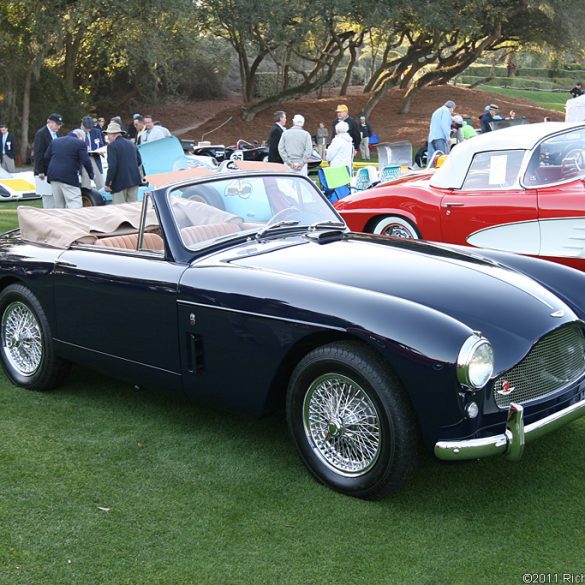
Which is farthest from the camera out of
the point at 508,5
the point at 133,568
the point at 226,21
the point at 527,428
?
the point at 508,5

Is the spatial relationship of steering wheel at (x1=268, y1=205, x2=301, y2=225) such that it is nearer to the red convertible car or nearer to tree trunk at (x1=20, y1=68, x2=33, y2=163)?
the red convertible car

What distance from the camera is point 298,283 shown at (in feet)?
13.0

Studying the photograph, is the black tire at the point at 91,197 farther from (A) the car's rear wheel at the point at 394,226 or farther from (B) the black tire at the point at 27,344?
(B) the black tire at the point at 27,344

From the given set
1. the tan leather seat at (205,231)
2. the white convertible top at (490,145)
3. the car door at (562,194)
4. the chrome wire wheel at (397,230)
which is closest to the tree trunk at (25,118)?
the chrome wire wheel at (397,230)

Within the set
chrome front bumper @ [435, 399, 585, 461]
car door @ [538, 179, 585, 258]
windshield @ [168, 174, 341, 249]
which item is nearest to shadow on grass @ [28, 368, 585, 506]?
chrome front bumper @ [435, 399, 585, 461]

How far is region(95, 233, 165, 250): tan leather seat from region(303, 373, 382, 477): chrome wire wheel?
5.25ft

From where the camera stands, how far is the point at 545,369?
3.81 metres

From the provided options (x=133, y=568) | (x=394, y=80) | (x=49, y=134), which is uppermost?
(x=394, y=80)

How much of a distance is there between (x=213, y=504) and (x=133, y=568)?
609 mm

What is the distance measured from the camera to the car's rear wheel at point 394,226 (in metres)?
8.23

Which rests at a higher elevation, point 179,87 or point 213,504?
point 179,87

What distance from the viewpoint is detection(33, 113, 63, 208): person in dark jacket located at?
38.5 ft

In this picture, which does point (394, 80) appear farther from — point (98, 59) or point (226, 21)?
point (98, 59)

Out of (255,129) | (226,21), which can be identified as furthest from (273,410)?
(255,129)
